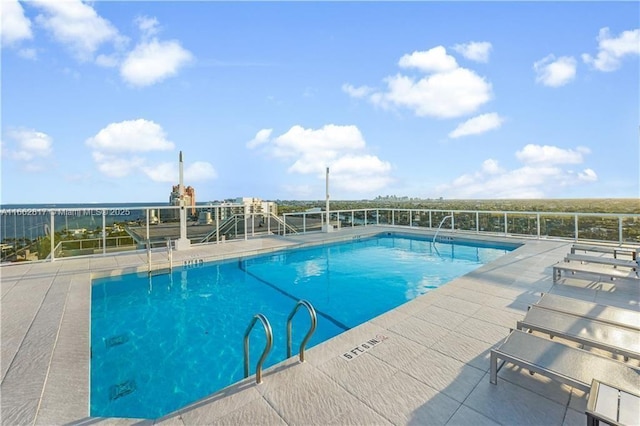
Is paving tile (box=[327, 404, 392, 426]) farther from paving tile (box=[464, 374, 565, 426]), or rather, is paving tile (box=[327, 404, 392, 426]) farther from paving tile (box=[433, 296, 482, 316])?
paving tile (box=[433, 296, 482, 316])

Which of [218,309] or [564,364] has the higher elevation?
[564,364]

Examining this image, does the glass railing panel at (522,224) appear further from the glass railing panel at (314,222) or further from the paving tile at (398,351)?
the paving tile at (398,351)

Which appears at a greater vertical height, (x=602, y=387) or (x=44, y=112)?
(x=44, y=112)

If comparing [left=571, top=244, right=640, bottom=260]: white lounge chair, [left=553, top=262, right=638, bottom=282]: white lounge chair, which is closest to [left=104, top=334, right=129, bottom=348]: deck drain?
[left=553, top=262, right=638, bottom=282]: white lounge chair

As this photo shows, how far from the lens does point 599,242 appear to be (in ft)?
23.7

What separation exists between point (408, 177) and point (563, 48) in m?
12.1

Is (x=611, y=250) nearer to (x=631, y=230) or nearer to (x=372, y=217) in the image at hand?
(x=631, y=230)

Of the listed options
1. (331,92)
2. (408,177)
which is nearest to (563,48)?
(331,92)

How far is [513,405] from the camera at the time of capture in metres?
1.75

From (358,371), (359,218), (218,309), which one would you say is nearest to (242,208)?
(218,309)

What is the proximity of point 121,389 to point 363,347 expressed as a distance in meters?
2.12

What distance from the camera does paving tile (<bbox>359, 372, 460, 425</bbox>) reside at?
5.49 feet

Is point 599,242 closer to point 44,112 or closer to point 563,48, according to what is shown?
point 563,48

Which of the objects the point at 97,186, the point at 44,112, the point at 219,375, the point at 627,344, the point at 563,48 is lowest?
the point at 219,375
